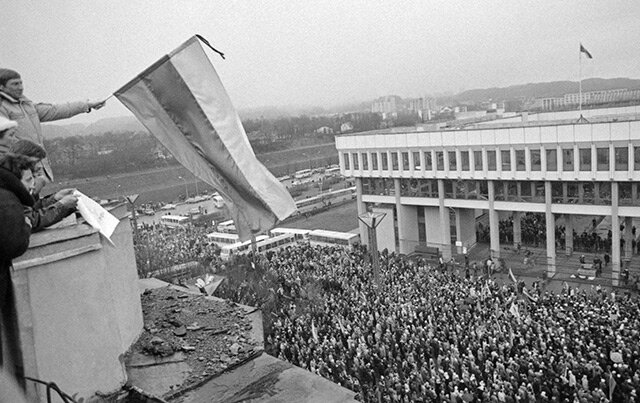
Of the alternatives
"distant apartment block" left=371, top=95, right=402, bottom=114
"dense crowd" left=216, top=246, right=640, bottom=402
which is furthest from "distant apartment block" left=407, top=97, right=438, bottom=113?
"dense crowd" left=216, top=246, right=640, bottom=402

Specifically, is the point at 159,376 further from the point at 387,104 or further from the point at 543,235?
the point at 387,104

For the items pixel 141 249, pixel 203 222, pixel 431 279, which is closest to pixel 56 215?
pixel 431 279

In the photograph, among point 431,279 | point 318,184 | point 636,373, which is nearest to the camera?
point 636,373

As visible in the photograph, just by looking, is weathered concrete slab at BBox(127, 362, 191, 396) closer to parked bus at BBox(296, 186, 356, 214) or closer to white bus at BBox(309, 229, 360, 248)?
white bus at BBox(309, 229, 360, 248)

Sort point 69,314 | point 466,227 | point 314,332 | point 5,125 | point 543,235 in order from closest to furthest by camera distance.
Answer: point 5,125, point 69,314, point 314,332, point 543,235, point 466,227

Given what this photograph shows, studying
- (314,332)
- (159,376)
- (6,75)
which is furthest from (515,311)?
(6,75)

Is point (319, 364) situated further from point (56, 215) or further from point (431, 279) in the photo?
point (56, 215)

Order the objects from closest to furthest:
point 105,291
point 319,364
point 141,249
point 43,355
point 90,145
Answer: point 43,355 < point 105,291 < point 319,364 < point 141,249 < point 90,145

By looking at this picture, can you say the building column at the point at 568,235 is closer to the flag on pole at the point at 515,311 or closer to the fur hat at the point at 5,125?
the flag on pole at the point at 515,311
